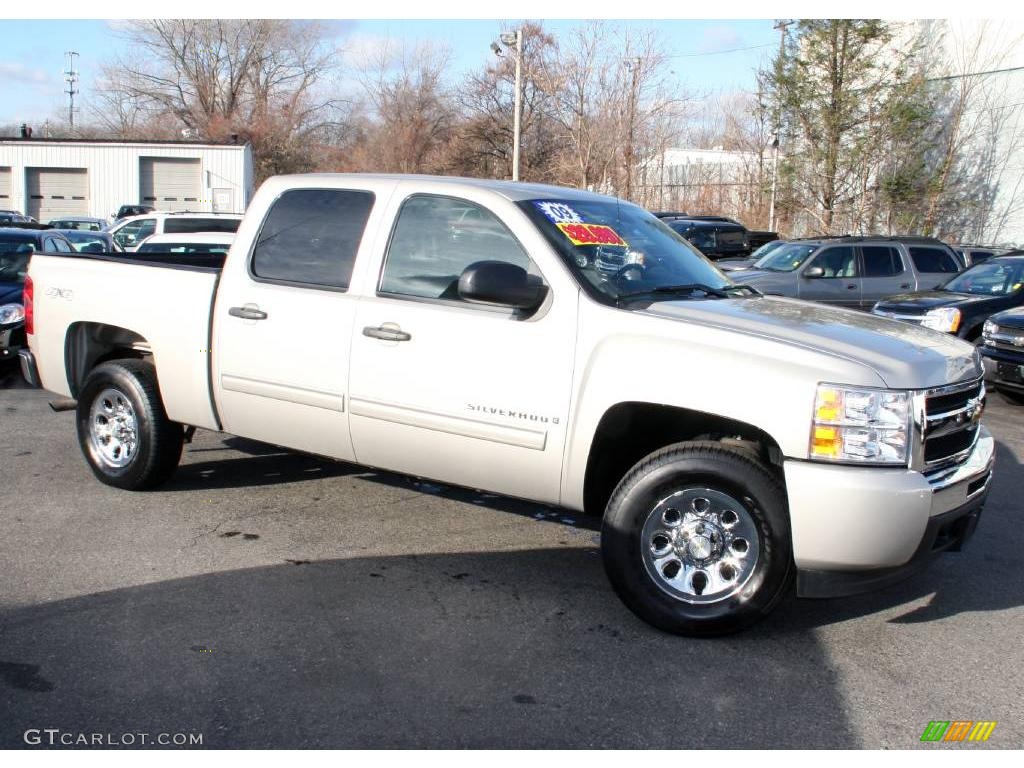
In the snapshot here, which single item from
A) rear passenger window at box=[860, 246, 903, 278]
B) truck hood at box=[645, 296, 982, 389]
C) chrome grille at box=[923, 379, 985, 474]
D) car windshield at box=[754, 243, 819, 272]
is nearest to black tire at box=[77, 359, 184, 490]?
truck hood at box=[645, 296, 982, 389]

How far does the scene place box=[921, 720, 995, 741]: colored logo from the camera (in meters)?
3.38

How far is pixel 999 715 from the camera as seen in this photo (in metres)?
3.53

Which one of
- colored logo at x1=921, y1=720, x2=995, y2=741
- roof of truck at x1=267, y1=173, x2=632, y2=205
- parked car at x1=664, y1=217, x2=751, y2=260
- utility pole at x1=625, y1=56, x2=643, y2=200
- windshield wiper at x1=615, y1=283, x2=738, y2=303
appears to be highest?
utility pole at x1=625, y1=56, x2=643, y2=200

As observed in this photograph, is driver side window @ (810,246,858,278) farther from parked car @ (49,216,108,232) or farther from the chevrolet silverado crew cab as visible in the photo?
parked car @ (49,216,108,232)

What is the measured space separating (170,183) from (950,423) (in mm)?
39864

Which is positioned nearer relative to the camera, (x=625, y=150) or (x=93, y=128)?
(x=625, y=150)

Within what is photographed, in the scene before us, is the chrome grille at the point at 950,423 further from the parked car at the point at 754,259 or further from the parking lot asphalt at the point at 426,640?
the parked car at the point at 754,259

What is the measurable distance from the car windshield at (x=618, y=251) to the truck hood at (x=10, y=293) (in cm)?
769

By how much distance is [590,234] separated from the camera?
4770 mm

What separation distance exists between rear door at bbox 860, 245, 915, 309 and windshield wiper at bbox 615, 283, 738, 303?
33.0 ft

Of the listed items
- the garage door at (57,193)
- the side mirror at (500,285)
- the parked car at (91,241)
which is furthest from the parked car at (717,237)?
the garage door at (57,193)

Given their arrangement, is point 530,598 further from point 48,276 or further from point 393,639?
point 48,276
